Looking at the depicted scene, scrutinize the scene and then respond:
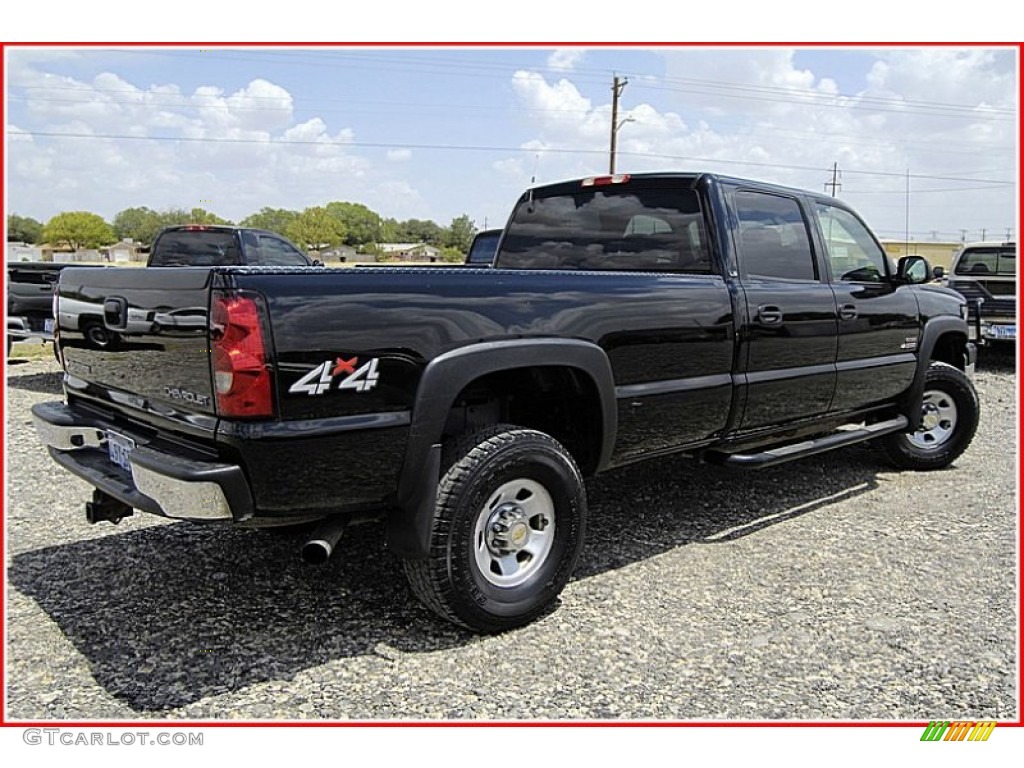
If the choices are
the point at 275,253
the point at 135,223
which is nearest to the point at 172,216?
the point at 135,223

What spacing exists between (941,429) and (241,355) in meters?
5.44

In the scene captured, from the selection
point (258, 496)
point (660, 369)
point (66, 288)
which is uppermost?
point (66, 288)

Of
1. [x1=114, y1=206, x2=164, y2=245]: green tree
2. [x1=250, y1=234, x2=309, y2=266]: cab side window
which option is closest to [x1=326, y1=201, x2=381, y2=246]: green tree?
[x1=114, y1=206, x2=164, y2=245]: green tree

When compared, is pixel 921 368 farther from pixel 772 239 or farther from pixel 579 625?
pixel 579 625

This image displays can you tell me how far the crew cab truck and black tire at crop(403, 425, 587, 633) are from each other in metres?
9.62

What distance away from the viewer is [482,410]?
154 inches

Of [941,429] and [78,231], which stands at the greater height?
[78,231]

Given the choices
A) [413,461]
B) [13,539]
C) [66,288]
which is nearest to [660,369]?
[413,461]

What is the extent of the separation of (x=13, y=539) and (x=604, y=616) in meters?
3.13

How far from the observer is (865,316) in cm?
547

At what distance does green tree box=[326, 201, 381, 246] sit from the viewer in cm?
6731

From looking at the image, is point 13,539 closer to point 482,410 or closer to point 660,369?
point 482,410

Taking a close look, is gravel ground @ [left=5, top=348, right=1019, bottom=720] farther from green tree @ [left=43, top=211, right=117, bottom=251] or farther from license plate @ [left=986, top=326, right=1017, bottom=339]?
green tree @ [left=43, top=211, right=117, bottom=251]

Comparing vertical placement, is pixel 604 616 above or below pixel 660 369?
below
